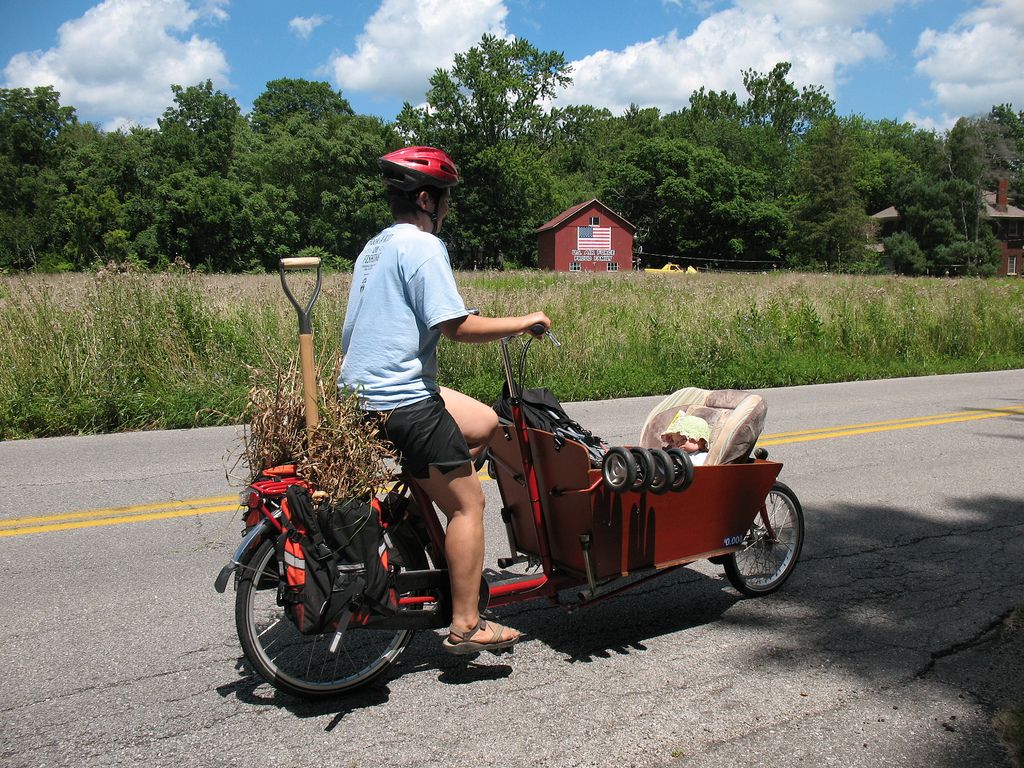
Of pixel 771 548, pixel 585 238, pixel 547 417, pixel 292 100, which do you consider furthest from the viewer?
pixel 292 100

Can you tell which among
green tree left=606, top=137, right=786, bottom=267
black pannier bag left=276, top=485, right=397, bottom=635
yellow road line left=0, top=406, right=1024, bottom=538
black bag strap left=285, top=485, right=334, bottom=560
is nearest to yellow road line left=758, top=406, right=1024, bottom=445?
yellow road line left=0, top=406, right=1024, bottom=538

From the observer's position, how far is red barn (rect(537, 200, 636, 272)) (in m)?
68.9

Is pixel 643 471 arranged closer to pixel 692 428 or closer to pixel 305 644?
pixel 692 428

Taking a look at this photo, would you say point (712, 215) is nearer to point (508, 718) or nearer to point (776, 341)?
point (776, 341)

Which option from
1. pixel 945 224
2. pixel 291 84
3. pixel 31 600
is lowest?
pixel 31 600

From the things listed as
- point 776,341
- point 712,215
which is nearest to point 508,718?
point 776,341

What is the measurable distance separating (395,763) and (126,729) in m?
1.09

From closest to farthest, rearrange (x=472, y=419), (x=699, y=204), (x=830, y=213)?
(x=472, y=419), (x=830, y=213), (x=699, y=204)

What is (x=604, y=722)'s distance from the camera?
11.2 feet

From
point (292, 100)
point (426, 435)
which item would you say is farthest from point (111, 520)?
A: point (292, 100)

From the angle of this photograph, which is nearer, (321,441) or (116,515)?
(321,441)

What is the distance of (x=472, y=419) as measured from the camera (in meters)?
3.70

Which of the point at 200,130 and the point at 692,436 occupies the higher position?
the point at 200,130

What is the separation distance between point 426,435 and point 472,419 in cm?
31
